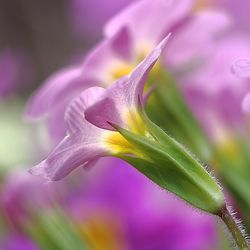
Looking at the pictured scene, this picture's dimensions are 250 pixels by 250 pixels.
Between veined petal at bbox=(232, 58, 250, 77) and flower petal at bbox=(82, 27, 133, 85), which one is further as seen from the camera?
flower petal at bbox=(82, 27, 133, 85)

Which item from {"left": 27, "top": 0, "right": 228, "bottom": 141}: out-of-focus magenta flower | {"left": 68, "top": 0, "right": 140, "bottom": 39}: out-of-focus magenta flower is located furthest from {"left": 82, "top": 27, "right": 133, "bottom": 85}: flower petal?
{"left": 68, "top": 0, "right": 140, "bottom": 39}: out-of-focus magenta flower

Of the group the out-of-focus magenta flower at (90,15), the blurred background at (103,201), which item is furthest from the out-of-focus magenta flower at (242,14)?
the blurred background at (103,201)

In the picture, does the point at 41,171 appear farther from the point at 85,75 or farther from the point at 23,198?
the point at 23,198

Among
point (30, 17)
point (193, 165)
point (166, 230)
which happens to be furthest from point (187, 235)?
point (30, 17)

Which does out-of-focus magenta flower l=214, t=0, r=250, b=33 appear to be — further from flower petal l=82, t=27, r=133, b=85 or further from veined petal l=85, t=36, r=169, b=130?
veined petal l=85, t=36, r=169, b=130

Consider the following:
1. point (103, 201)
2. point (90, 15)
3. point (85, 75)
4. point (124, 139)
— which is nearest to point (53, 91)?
point (85, 75)

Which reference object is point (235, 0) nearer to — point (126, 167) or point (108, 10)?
point (108, 10)

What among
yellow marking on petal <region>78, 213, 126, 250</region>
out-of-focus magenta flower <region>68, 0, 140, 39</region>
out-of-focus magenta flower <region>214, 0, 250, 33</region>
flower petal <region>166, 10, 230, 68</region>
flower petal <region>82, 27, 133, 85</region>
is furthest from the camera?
out-of-focus magenta flower <region>68, 0, 140, 39</region>
